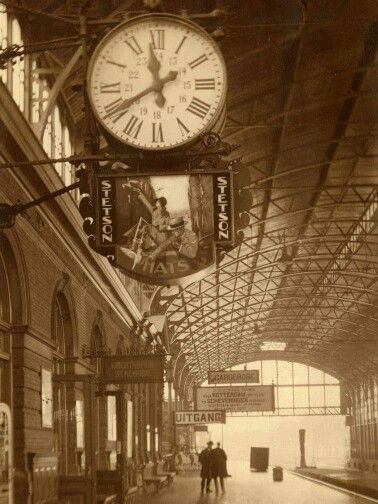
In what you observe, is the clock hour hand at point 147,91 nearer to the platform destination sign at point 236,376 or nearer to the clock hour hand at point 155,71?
the clock hour hand at point 155,71

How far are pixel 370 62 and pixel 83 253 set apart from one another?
7.58 m

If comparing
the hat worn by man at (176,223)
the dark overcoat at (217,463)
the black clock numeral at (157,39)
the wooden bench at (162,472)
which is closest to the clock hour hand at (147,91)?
the black clock numeral at (157,39)

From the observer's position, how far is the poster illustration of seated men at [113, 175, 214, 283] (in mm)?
7812

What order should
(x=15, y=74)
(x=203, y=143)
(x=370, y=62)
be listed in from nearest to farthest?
(x=203, y=143) → (x=15, y=74) → (x=370, y=62)

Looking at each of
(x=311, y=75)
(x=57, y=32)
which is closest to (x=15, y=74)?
(x=57, y=32)

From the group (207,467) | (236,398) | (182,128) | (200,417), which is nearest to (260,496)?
(207,467)

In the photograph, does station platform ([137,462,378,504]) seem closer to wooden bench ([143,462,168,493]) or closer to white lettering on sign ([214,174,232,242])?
wooden bench ([143,462,168,493])

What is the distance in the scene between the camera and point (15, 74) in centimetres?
1434

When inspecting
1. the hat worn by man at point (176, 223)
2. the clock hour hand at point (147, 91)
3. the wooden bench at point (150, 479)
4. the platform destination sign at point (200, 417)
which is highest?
the clock hour hand at point (147, 91)

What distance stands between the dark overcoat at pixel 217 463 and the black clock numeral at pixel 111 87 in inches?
991

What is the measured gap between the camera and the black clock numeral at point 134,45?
25.4ft

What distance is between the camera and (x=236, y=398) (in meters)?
38.9

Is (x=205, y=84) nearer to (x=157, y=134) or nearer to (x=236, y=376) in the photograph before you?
(x=157, y=134)

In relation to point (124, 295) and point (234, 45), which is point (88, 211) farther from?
point (124, 295)
